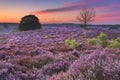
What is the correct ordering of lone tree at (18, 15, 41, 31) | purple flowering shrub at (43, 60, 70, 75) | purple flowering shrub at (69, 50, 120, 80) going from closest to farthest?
purple flowering shrub at (69, 50, 120, 80) < purple flowering shrub at (43, 60, 70, 75) < lone tree at (18, 15, 41, 31)

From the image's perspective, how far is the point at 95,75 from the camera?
621cm

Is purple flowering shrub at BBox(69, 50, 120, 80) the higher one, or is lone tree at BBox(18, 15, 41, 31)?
purple flowering shrub at BBox(69, 50, 120, 80)

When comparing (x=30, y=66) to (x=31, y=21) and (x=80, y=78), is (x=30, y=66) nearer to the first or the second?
(x=80, y=78)

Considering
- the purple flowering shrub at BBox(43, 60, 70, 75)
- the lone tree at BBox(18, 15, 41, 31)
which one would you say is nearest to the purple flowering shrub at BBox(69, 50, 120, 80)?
the purple flowering shrub at BBox(43, 60, 70, 75)

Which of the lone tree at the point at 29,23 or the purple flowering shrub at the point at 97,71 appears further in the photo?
the lone tree at the point at 29,23

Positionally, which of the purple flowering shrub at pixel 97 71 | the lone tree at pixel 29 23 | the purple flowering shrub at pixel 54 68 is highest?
the purple flowering shrub at pixel 97 71

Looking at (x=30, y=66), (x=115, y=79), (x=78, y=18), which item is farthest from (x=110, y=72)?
(x=78, y=18)

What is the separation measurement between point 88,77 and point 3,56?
829 cm

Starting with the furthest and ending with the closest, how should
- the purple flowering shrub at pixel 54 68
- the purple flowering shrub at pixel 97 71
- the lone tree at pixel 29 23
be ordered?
1. the lone tree at pixel 29 23
2. the purple flowering shrub at pixel 54 68
3. the purple flowering shrub at pixel 97 71

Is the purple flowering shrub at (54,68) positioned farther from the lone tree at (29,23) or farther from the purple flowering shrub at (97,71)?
the lone tree at (29,23)

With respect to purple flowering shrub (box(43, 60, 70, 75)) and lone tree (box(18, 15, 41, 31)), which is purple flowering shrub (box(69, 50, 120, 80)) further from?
lone tree (box(18, 15, 41, 31))

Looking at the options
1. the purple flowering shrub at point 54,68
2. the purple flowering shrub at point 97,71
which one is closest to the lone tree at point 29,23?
the purple flowering shrub at point 54,68

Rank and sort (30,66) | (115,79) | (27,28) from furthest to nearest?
(27,28)
(30,66)
(115,79)

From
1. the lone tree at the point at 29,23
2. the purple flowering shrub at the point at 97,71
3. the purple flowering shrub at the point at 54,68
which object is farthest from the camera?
the lone tree at the point at 29,23
